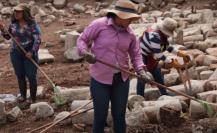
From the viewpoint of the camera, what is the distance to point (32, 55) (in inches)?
302

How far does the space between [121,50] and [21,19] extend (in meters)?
2.72

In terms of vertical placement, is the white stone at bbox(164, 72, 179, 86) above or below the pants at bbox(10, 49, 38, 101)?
below

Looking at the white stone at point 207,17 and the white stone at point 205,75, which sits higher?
the white stone at point 205,75

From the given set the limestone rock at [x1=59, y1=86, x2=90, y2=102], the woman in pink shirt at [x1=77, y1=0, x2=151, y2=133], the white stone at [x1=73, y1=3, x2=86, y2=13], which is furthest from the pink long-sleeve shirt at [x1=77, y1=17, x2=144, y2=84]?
the white stone at [x1=73, y1=3, x2=86, y2=13]

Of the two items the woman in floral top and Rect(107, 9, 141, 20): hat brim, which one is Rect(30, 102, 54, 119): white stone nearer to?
the woman in floral top

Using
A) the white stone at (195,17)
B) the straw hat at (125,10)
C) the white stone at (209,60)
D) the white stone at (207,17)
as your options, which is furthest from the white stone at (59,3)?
the straw hat at (125,10)

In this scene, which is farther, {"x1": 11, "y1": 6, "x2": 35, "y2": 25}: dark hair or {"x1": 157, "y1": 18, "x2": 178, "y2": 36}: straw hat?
{"x1": 11, "y1": 6, "x2": 35, "y2": 25}: dark hair

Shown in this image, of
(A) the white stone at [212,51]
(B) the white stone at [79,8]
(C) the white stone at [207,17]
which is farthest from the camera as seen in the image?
(B) the white stone at [79,8]

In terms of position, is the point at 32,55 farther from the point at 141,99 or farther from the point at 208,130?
the point at 208,130

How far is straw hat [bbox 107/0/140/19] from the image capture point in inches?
200

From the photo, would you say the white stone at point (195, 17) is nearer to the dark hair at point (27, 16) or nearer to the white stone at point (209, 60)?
the white stone at point (209, 60)

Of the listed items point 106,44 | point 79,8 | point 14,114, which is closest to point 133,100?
point 14,114

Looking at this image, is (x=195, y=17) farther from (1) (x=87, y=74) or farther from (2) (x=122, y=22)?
(2) (x=122, y=22)

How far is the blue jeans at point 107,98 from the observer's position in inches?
209
